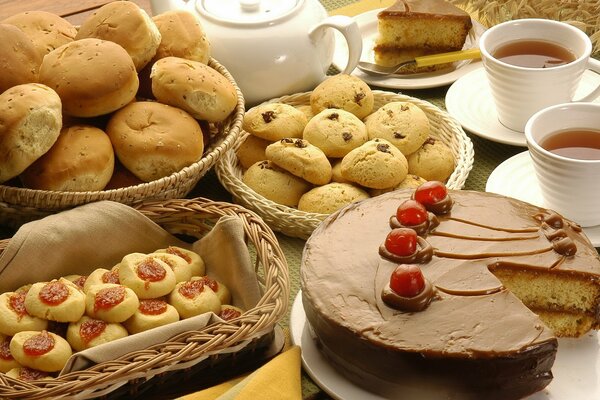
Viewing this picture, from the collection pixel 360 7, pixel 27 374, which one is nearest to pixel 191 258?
pixel 27 374

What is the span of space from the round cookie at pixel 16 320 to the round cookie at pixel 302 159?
569 mm

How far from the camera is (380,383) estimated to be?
51.8 inches

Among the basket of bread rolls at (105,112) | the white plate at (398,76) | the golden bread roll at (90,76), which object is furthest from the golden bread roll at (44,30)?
the white plate at (398,76)

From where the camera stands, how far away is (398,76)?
7.20ft

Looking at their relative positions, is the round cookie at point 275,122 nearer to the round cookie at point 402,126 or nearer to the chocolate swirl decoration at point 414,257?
the round cookie at point 402,126

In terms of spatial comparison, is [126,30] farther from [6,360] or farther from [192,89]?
[6,360]

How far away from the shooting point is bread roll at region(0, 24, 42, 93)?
5.46 ft

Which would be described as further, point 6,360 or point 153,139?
point 153,139

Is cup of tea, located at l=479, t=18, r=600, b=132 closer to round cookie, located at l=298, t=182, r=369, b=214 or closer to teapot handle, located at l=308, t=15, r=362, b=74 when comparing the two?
teapot handle, located at l=308, t=15, r=362, b=74

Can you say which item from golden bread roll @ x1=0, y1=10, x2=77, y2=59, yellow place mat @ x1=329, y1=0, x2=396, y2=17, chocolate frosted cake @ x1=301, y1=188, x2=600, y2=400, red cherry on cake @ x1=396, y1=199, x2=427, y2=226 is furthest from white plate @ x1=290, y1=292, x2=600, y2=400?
yellow place mat @ x1=329, y1=0, x2=396, y2=17

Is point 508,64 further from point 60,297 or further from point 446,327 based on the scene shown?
point 60,297

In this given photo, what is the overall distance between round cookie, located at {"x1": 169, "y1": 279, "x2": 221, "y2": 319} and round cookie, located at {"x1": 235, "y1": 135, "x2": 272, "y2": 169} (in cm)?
46

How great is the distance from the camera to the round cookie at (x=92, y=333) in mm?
1361

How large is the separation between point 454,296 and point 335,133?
555mm
